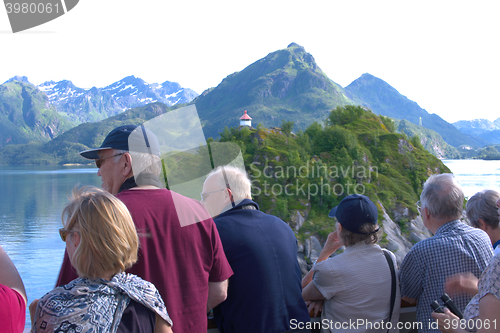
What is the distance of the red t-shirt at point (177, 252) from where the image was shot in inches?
73.0

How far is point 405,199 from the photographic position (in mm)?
54344

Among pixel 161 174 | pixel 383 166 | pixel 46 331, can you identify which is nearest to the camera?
pixel 46 331

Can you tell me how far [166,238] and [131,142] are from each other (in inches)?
28.2

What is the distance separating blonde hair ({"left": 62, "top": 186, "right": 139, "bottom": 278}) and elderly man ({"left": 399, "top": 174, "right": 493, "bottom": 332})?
76.5 inches

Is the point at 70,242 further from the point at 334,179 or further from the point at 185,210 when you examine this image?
the point at 334,179

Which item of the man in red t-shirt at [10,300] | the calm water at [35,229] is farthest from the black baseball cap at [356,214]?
the calm water at [35,229]

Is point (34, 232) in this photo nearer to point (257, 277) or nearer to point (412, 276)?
point (257, 277)

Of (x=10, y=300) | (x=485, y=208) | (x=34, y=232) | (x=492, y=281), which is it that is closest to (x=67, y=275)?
(x=10, y=300)

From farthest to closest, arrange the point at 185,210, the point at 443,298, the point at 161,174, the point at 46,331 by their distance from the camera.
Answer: the point at 161,174
the point at 443,298
the point at 185,210
the point at 46,331

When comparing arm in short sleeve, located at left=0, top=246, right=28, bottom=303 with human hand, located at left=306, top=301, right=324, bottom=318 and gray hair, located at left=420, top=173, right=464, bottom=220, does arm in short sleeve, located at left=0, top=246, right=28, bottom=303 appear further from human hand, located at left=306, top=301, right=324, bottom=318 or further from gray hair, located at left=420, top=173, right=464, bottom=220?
gray hair, located at left=420, top=173, right=464, bottom=220

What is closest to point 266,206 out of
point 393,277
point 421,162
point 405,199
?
point 405,199

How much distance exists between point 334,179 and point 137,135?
2115 inches

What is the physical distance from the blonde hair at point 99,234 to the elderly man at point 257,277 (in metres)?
0.81

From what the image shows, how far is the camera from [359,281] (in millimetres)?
2371
